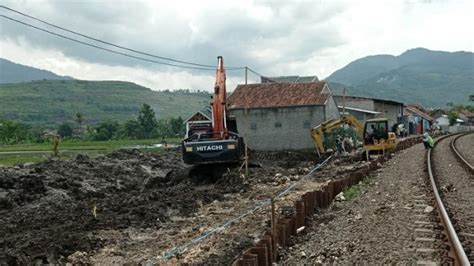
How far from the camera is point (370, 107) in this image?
203ft

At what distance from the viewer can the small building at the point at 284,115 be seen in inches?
1778

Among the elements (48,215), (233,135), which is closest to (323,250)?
(48,215)

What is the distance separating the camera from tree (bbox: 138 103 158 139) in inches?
3922

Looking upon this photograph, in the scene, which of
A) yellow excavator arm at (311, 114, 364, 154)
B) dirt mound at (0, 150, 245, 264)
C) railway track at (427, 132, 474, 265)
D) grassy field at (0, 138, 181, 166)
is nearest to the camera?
railway track at (427, 132, 474, 265)

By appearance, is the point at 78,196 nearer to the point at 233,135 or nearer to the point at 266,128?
the point at 233,135

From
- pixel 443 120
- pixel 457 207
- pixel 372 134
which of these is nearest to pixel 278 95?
pixel 372 134

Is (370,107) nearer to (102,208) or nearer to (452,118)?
(102,208)

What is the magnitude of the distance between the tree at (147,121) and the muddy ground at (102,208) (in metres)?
70.8

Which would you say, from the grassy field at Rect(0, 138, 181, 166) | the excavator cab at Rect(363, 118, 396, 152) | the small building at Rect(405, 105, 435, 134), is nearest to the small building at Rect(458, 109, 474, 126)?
the small building at Rect(405, 105, 435, 134)

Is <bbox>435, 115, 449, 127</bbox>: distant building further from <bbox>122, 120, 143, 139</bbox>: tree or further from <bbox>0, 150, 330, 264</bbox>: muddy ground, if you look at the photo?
<bbox>0, 150, 330, 264</bbox>: muddy ground

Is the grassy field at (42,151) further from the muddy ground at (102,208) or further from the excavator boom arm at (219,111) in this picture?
the excavator boom arm at (219,111)

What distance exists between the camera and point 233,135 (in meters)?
23.6

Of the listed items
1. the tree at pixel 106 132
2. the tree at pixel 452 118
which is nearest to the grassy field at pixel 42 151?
the tree at pixel 106 132

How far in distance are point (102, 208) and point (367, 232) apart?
9.04m
